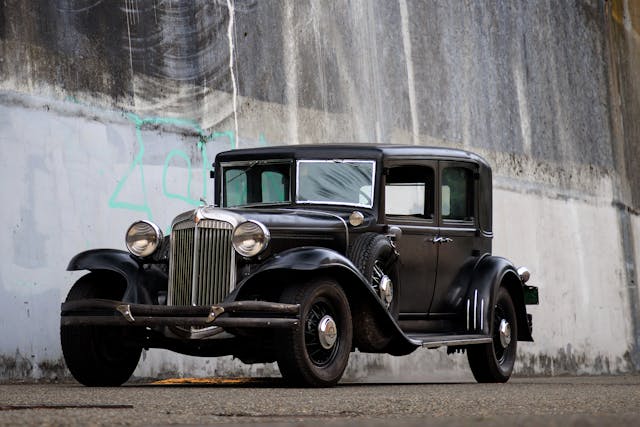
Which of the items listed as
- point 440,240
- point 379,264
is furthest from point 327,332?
point 440,240

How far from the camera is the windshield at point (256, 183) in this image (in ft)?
31.6

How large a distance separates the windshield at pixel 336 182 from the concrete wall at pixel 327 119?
1921mm

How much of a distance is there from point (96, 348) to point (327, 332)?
1.55 metres

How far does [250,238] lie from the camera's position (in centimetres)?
819

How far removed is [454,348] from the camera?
10.4 m

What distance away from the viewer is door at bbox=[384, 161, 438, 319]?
31.3 feet

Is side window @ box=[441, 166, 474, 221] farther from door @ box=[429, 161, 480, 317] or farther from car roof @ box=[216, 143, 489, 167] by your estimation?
car roof @ box=[216, 143, 489, 167]

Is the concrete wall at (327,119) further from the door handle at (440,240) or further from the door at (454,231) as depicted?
the door handle at (440,240)

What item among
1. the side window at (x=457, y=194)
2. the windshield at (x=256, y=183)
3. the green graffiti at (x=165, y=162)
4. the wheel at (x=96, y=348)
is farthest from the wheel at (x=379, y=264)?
the green graffiti at (x=165, y=162)

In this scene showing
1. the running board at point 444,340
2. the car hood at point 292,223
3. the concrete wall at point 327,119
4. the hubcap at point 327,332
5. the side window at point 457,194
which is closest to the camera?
the hubcap at point 327,332

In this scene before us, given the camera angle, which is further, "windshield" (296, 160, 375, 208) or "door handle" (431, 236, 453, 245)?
"door handle" (431, 236, 453, 245)

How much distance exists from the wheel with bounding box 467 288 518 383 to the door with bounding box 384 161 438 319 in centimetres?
69

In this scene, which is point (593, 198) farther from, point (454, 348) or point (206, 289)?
point (206, 289)

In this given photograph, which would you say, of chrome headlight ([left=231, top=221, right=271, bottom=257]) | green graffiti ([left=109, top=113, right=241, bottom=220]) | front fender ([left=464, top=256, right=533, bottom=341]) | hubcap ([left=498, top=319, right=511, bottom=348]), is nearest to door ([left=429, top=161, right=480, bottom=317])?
front fender ([left=464, top=256, right=533, bottom=341])
